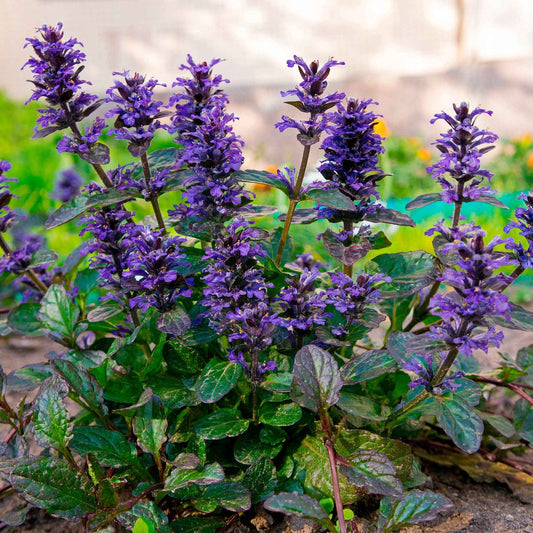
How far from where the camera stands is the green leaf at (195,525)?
1276 millimetres

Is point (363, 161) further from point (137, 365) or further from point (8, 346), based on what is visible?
point (8, 346)

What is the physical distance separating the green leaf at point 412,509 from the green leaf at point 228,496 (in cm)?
29

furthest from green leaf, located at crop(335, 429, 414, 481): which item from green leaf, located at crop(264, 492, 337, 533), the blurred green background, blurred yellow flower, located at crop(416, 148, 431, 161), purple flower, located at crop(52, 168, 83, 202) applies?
blurred yellow flower, located at crop(416, 148, 431, 161)

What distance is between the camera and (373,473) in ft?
3.92

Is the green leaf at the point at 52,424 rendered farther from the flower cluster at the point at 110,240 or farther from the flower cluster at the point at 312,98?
the flower cluster at the point at 312,98

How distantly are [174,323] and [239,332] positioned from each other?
0.14 meters

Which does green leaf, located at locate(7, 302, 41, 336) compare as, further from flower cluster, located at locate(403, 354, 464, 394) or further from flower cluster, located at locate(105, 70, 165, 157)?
flower cluster, located at locate(403, 354, 464, 394)

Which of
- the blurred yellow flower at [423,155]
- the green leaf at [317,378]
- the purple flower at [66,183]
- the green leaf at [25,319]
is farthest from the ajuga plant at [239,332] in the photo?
the blurred yellow flower at [423,155]

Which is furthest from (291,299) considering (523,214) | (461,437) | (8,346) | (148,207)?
(148,207)

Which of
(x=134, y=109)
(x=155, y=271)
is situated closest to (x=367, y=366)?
(x=155, y=271)

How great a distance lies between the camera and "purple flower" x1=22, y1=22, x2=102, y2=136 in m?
1.26

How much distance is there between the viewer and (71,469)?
1271 millimetres

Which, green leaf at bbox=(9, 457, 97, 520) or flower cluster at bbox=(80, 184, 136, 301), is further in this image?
flower cluster at bbox=(80, 184, 136, 301)

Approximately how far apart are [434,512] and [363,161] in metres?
0.74
